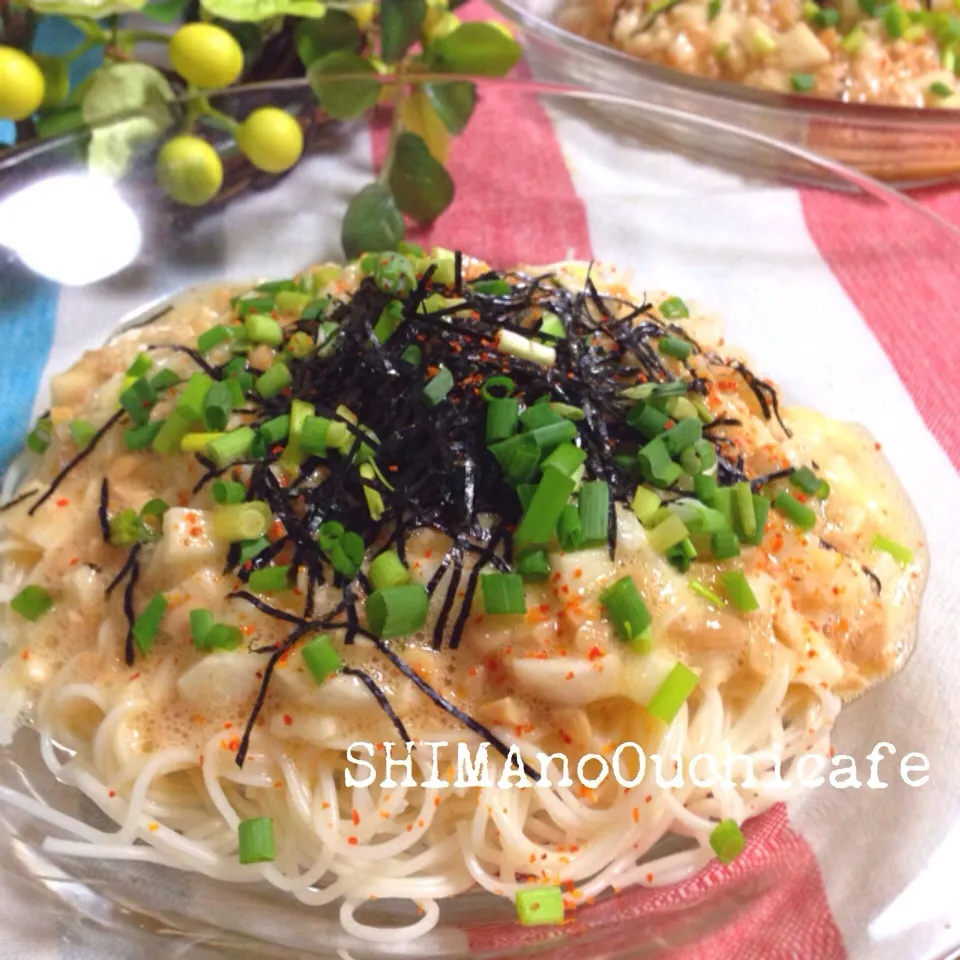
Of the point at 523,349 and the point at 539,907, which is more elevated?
the point at 523,349

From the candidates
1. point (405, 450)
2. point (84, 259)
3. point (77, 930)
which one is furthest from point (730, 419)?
point (84, 259)

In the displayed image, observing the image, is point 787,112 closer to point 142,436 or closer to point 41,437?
point 142,436

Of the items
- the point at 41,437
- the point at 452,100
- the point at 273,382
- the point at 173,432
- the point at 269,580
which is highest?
the point at 452,100

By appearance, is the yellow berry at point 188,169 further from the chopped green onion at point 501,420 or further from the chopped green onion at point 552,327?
the chopped green onion at point 501,420

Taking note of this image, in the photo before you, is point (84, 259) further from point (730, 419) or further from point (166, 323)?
point (730, 419)

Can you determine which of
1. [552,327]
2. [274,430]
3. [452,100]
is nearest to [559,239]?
[452,100]

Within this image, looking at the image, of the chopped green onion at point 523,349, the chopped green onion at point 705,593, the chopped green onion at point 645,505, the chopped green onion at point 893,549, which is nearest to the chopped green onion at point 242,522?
the chopped green onion at point 523,349

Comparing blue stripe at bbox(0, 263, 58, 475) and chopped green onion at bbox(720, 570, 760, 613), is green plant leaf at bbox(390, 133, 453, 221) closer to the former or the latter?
blue stripe at bbox(0, 263, 58, 475)
